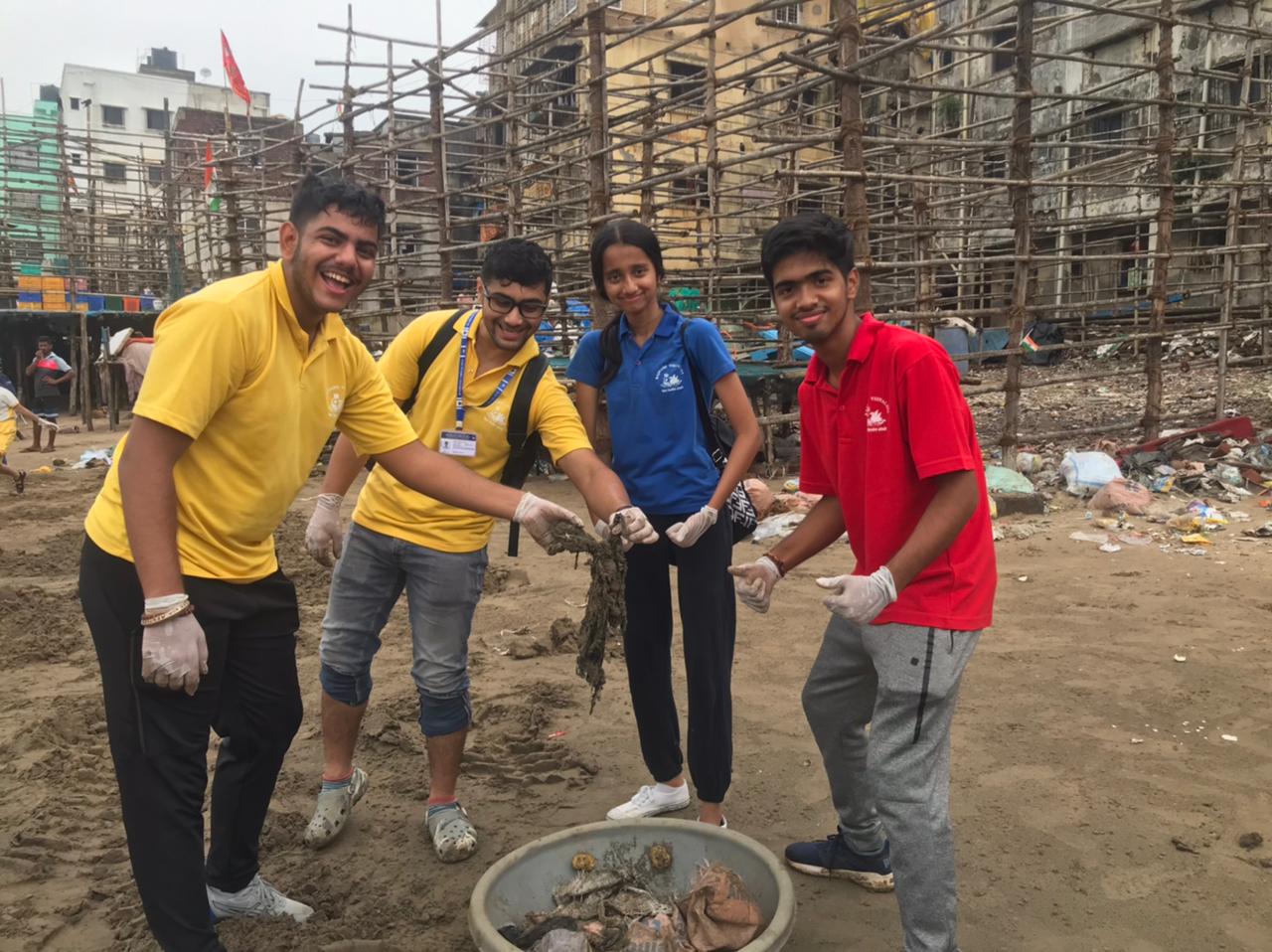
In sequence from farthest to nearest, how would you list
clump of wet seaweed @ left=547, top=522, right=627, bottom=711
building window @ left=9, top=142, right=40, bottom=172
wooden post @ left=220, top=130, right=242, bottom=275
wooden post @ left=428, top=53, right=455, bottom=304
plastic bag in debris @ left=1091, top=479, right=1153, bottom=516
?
building window @ left=9, top=142, right=40, bottom=172, wooden post @ left=220, top=130, right=242, bottom=275, wooden post @ left=428, top=53, right=455, bottom=304, plastic bag in debris @ left=1091, top=479, right=1153, bottom=516, clump of wet seaweed @ left=547, top=522, right=627, bottom=711

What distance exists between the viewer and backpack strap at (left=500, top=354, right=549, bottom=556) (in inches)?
112

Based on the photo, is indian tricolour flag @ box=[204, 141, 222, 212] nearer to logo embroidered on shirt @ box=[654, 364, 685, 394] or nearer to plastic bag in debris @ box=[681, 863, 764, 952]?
logo embroidered on shirt @ box=[654, 364, 685, 394]

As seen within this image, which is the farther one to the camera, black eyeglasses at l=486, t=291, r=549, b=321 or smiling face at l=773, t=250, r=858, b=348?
black eyeglasses at l=486, t=291, r=549, b=321

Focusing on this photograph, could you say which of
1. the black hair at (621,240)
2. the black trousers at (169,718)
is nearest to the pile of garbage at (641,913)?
the black trousers at (169,718)

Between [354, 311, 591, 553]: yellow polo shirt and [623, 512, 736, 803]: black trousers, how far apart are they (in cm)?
44

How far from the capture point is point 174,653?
194 centimetres

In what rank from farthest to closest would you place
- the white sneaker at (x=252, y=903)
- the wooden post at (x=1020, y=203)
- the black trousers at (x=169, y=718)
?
the wooden post at (x=1020, y=203)
the white sneaker at (x=252, y=903)
the black trousers at (x=169, y=718)

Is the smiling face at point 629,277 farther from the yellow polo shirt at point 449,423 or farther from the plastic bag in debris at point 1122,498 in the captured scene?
the plastic bag in debris at point 1122,498

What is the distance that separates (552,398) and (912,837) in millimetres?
1589

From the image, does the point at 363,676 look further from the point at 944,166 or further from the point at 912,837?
the point at 944,166

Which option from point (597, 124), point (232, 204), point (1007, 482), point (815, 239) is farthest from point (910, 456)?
point (232, 204)

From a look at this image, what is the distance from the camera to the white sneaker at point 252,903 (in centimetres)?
254

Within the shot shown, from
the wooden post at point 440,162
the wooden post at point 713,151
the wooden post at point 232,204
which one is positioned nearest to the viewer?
the wooden post at point 713,151

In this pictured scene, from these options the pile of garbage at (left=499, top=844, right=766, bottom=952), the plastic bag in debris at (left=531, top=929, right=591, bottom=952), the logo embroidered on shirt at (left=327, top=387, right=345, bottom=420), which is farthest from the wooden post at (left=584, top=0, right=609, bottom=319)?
the plastic bag in debris at (left=531, top=929, right=591, bottom=952)
